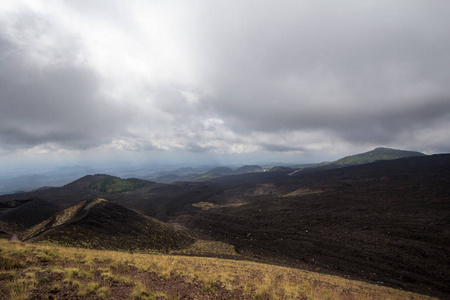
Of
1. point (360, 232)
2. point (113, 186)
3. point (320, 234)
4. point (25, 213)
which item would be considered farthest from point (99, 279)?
point (113, 186)

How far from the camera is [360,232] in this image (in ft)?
102

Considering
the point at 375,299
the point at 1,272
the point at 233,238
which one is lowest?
the point at 233,238

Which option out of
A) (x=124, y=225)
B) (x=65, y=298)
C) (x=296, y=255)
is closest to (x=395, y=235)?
(x=296, y=255)

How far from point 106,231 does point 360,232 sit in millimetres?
39705

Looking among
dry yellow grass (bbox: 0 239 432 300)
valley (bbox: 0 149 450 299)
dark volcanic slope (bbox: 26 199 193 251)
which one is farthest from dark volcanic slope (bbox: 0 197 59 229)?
dry yellow grass (bbox: 0 239 432 300)

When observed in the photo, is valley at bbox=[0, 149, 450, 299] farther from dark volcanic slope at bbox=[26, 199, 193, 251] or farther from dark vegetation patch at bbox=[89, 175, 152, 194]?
dark vegetation patch at bbox=[89, 175, 152, 194]

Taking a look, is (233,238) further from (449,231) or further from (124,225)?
(449,231)

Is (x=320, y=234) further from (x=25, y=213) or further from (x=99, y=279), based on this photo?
(x=25, y=213)

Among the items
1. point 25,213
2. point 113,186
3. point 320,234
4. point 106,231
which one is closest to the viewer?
point 106,231

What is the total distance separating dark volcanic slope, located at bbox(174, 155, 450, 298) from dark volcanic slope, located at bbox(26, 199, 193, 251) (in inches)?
427

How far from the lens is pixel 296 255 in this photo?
25.2 meters

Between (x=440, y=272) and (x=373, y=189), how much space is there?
4560cm

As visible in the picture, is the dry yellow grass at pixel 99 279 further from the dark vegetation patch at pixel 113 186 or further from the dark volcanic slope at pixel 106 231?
the dark vegetation patch at pixel 113 186

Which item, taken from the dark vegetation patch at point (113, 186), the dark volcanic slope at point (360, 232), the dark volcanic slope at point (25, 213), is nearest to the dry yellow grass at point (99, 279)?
the dark volcanic slope at point (360, 232)
